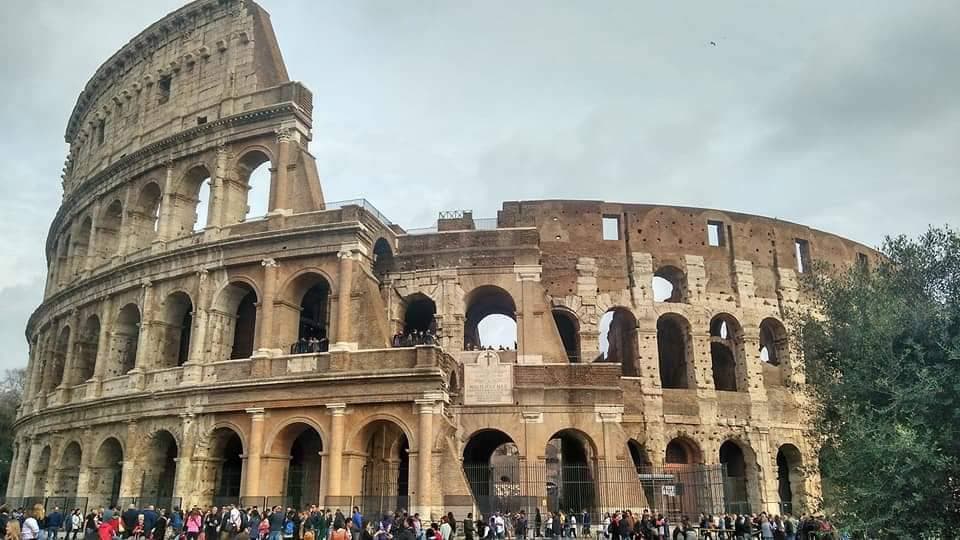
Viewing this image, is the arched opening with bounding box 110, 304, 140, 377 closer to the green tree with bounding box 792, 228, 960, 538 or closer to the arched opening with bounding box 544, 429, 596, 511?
the arched opening with bounding box 544, 429, 596, 511

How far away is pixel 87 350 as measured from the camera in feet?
84.9

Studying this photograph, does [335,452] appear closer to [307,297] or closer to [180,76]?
[307,297]

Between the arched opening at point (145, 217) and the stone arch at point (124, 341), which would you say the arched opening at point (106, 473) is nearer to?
the stone arch at point (124, 341)

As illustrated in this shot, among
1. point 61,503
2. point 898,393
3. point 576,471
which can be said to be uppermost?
point 898,393

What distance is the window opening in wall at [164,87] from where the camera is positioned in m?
26.4

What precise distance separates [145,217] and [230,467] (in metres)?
9.12

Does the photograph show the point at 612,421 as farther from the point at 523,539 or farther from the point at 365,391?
the point at 365,391

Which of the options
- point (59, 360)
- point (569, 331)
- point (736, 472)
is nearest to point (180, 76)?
point (59, 360)

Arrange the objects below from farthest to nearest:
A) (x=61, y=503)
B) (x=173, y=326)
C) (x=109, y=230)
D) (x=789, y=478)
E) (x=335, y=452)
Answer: (x=109, y=230) < (x=789, y=478) < (x=173, y=326) < (x=61, y=503) < (x=335, y=452)

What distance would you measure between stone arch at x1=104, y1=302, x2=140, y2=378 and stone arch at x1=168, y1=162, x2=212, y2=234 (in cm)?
288

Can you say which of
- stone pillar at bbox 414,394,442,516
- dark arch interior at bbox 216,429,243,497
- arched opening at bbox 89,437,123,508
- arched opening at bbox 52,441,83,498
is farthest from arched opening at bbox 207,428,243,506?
arched opening at bbox 52,441,83,498

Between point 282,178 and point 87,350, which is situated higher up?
point 282,178

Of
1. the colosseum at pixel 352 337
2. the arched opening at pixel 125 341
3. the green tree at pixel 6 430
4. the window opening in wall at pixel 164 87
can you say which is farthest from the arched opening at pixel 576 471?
the green tree at pixel 6 430

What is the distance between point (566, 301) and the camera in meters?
24.3
